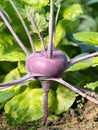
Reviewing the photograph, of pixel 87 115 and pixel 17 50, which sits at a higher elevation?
pixel 17 50

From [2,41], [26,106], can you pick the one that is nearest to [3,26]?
[2,41]

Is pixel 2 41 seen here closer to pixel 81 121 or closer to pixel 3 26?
pixel 3 26

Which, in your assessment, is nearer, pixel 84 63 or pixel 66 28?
pixel 84 63

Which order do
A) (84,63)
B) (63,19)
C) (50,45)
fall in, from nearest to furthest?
(50,45)
(84,63)
(63,19)

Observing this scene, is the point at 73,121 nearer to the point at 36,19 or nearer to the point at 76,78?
the point at 76,78

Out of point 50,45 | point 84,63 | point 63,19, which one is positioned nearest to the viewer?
point 50,45

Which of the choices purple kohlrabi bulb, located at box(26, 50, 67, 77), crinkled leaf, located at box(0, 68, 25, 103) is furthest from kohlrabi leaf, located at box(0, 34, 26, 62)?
purple kohlrabi bulb, located at box(26, 50, 67, 77)

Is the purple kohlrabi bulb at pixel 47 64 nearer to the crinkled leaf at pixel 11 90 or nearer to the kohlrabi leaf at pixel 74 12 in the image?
the crinkled leaf at pixel 11 90
